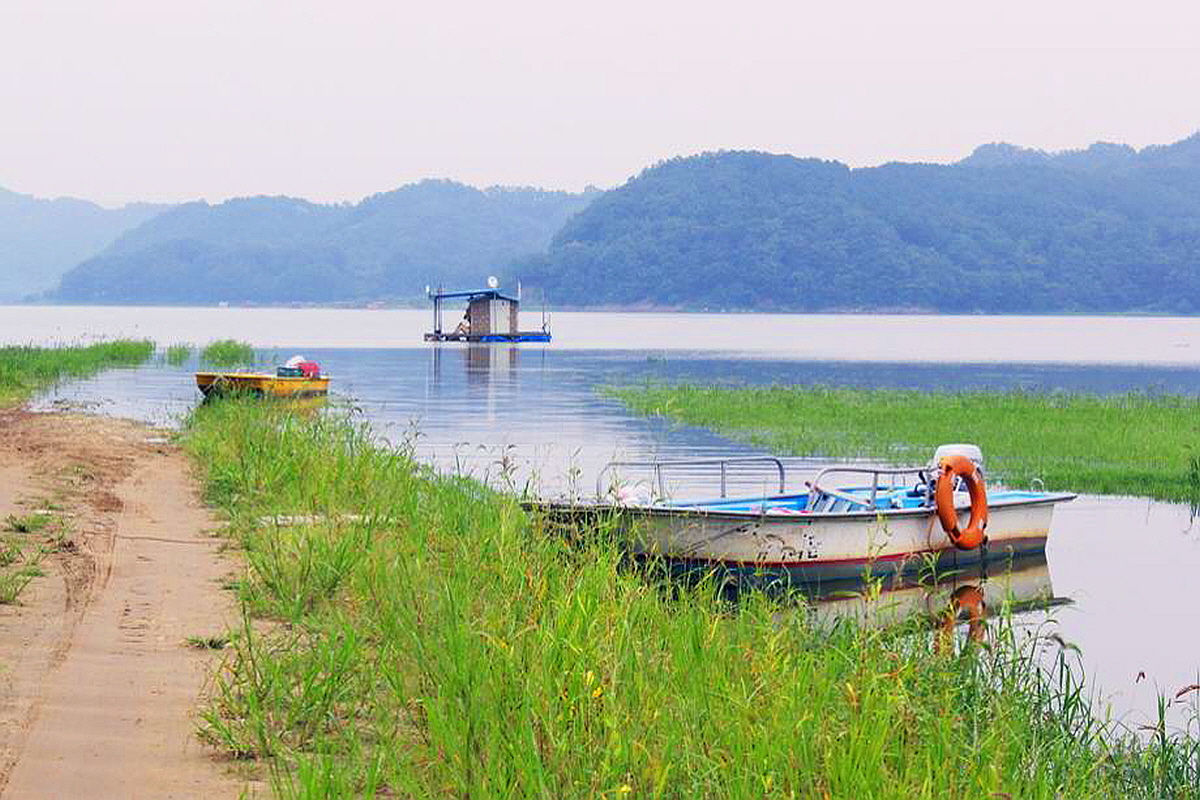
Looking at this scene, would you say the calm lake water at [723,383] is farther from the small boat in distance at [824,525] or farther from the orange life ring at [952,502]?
the orange life ring at [952,502]

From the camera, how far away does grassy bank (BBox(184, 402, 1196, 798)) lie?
6.51 meters

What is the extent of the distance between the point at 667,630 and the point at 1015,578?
11.3 metres

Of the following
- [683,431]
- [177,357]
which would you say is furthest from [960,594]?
[177,357]

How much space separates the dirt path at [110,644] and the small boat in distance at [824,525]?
3.77 meters

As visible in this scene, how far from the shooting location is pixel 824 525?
16.5 m

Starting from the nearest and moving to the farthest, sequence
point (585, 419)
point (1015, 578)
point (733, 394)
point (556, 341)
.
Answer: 1. point (1015, 578)
2. point (585, 419)
3. point (733, 394)
4. point (556, 341)

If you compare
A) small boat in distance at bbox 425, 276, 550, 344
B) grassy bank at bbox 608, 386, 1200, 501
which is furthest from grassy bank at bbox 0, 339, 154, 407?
small boat in distance at bbox 425, 276, 550, 344

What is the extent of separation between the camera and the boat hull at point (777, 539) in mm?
15344

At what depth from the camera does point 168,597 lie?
10953 millimetres

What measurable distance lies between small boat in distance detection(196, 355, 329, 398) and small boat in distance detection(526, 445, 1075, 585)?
17.3 metres

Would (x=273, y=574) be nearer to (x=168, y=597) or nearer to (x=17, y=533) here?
(x=168, y=597)

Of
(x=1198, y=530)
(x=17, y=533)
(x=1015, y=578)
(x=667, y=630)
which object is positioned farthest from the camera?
(x=1198, y=530)

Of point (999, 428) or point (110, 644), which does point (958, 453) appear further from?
point (999, 428)

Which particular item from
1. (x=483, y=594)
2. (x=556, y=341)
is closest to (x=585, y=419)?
(x=483, y=594)
